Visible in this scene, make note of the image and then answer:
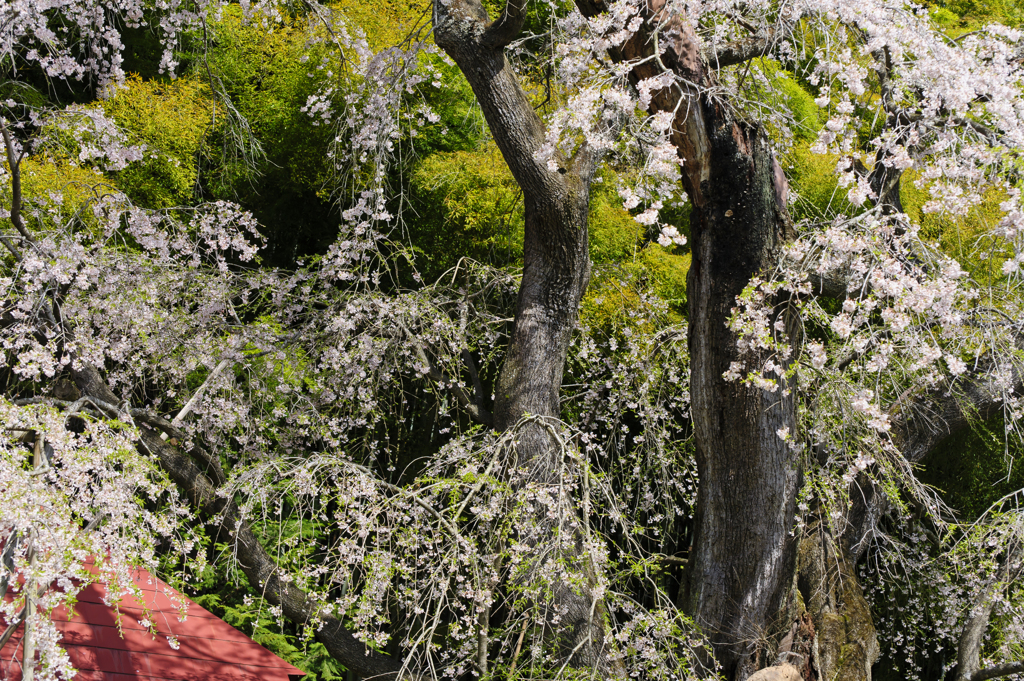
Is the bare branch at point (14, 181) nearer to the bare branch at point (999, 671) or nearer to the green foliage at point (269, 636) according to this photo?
the green foliage at point (269, 636)

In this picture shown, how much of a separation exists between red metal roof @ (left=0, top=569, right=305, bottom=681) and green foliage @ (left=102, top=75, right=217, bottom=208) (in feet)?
8.15

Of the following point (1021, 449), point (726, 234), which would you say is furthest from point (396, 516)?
point (1021, 449)

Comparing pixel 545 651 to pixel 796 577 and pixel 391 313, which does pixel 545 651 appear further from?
pixel 391 313

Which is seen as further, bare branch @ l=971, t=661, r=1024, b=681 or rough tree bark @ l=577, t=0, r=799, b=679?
bare branch @ l=971, t=661, r=1024, b=681

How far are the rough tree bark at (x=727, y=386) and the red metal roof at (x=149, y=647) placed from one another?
2014mm

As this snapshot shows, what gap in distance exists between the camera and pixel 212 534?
5.24 m

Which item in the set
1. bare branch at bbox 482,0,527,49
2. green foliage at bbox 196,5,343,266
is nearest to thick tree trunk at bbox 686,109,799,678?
bare branch at bbox 482,0,527,49

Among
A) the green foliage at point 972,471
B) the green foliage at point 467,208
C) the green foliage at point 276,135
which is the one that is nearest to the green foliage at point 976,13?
the green foliage at point 972,471

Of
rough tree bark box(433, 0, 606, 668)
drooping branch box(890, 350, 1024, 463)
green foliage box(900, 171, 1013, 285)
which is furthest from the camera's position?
green foliage box(900, 171, 1013, 285)

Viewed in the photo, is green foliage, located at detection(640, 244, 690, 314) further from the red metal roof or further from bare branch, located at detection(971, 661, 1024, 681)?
the red metal roof

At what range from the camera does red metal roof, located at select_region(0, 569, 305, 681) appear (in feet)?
10.1

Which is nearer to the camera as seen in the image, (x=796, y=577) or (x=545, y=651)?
(x=545, y=651)

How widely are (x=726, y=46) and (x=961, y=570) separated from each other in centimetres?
290

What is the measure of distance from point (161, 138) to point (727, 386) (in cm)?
401
